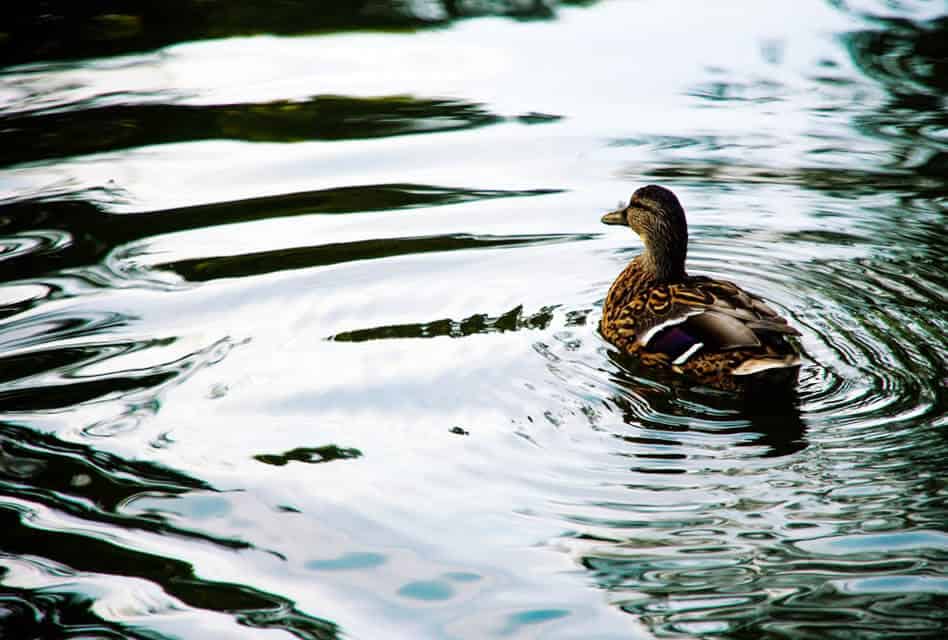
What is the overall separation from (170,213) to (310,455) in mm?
3283

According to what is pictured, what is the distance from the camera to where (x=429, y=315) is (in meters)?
6.80

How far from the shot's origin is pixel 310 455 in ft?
18.0

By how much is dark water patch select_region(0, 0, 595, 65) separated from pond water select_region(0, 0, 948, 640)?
5 cm

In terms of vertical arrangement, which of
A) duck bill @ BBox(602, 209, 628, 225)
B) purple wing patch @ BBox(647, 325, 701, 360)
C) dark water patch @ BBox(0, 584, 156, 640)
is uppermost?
duck bill @ BBox(602, 209, 628, 225)

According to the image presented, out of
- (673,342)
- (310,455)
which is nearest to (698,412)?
(673,342)

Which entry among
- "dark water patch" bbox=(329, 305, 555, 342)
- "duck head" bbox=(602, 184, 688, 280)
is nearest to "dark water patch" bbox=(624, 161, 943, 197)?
"duck head" bbox=(602, 184, 688, 280)

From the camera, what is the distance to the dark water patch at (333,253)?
7.41m

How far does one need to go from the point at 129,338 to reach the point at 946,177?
5300 millimetres

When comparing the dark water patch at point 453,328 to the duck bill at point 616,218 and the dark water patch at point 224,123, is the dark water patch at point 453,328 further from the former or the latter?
the dark water patch at point 224,123

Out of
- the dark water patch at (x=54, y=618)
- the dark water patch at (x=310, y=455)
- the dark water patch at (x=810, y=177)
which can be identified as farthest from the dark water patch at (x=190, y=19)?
the dark water patch at (x=54, y=618)

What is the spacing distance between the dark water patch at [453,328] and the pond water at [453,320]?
0.03m

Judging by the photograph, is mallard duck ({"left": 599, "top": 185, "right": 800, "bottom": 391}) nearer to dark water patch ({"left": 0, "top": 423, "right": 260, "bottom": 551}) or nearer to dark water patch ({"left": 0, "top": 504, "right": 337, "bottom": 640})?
dark water patch ({"left": 0, "top": 423, "right": 260, "bottom": 551})

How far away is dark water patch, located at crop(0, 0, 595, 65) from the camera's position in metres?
11.1

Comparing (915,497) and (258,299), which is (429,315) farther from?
(915,497)
